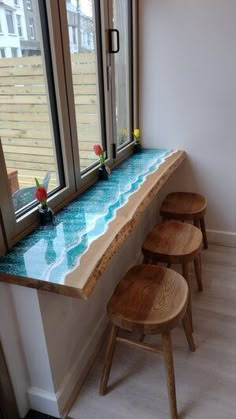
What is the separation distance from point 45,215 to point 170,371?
2.79ft

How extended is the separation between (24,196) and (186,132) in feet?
4.97

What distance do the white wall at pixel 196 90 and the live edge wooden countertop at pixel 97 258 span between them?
0.92m

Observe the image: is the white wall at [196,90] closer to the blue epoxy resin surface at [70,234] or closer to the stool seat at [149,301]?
the blue epoxy resin surface at [70,234]

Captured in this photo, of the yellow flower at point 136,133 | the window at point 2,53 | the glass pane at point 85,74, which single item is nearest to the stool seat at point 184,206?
the yellow flower at point 136,133

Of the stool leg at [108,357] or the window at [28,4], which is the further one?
the stool leg at [108,357]

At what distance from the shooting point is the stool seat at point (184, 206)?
2.17 m

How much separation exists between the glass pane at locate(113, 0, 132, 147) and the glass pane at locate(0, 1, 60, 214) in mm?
778

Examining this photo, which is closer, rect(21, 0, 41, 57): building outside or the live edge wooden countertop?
the live edge wooden countertop

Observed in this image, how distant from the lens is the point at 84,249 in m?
1.20

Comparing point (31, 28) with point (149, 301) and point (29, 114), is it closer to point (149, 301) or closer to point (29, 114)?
point (29, 114)

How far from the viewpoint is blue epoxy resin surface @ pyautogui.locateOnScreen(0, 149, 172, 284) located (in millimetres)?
1104

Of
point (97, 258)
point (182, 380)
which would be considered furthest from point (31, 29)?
point (182, 380)

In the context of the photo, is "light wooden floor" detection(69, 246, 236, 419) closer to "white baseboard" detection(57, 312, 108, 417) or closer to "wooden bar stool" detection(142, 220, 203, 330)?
"white baseboard" detection(57, 312, 108, 417)

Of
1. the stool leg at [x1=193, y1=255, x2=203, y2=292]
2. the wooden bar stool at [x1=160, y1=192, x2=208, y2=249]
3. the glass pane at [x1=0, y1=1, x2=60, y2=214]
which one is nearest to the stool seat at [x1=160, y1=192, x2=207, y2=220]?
the wooden bar stool at [x1=160, y1=192, x2=208, y2=249]
